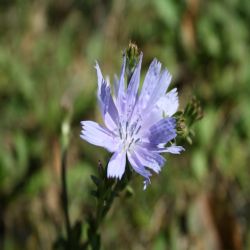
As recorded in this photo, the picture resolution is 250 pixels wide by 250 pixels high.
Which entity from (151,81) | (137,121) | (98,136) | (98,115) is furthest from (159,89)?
(98,115)

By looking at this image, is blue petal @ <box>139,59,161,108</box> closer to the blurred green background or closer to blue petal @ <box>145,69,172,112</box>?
blue petal @ <box>145,69,172,112</box>

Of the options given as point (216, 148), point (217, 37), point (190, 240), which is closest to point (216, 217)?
point (190, 240)

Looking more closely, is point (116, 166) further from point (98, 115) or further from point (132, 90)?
point (98, 115)

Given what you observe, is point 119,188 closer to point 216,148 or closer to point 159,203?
point 159,203

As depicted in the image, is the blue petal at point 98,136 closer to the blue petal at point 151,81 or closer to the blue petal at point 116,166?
the blue petal at point 116,166

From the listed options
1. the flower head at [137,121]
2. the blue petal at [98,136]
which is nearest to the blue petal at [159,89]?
the flower head at [137,121]
